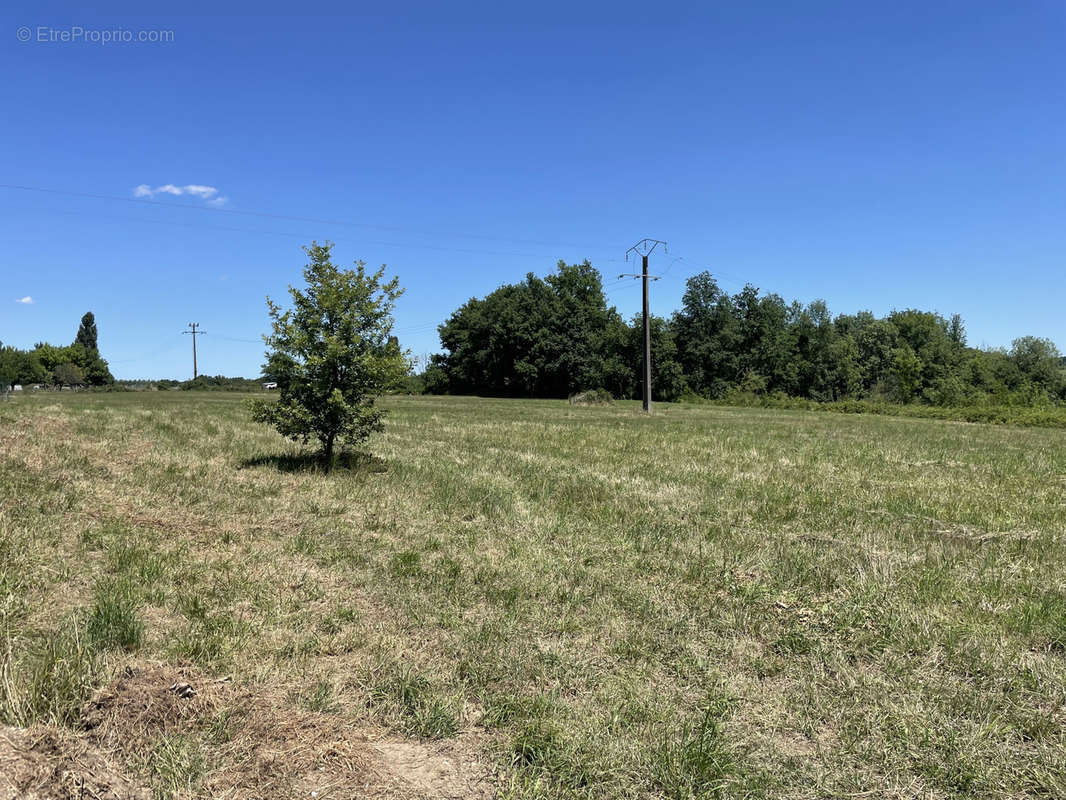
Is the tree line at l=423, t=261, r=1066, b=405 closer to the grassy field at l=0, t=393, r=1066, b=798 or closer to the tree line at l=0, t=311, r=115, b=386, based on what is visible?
the grassy field at l=0, t=393, r=1066, b=798

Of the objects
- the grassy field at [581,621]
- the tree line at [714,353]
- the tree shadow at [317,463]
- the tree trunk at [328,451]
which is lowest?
the grassy field at [581,621]

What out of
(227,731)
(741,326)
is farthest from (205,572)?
(741,326)

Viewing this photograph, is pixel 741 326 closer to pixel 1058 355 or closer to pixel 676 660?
pixel 1058 355

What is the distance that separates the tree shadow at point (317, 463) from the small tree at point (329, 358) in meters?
0.71

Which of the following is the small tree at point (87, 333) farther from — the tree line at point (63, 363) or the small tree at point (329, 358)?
the small tree at point (329, 358)

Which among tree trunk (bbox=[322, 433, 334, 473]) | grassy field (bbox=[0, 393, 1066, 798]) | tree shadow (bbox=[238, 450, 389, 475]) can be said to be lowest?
grassy field (bbox=[0, 393, 1066, 798])

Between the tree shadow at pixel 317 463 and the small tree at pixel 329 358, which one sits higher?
the small tree at pixel 329 358

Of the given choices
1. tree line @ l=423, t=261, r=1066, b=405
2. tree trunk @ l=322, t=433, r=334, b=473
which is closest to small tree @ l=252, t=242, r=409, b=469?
tree trunk @ l=322, t=433, r=334, b=473

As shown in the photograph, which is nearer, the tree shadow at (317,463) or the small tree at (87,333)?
the tree shadow at (317,463)

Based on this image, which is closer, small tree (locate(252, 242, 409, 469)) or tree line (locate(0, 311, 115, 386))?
small tree (locate(252, 242, 409, 469))

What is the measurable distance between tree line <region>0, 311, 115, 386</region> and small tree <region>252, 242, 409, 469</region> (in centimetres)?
11425

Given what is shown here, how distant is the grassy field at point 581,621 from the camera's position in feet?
11.0

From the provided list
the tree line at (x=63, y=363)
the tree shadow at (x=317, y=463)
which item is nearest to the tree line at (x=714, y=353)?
the tree shadow at (x=317, y=463)

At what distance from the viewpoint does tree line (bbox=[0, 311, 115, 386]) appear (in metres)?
105
